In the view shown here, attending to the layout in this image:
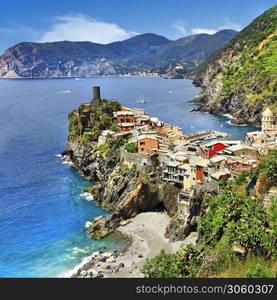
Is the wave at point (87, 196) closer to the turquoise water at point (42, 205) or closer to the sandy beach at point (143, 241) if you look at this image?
the turquoise water at point (42, 205)

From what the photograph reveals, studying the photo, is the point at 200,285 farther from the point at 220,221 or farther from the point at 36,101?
the point at 36,101

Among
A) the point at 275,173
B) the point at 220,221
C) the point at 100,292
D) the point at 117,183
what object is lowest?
the point at 117,183

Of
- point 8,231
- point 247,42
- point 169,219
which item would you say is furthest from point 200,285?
point 247,42

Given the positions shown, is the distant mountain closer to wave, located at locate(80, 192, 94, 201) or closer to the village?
the village

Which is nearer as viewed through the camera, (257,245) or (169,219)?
(257,245)

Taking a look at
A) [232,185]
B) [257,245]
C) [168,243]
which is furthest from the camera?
[168,243]

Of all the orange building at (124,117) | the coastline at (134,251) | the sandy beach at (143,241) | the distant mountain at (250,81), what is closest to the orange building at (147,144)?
the sandy beach at (143,241)
